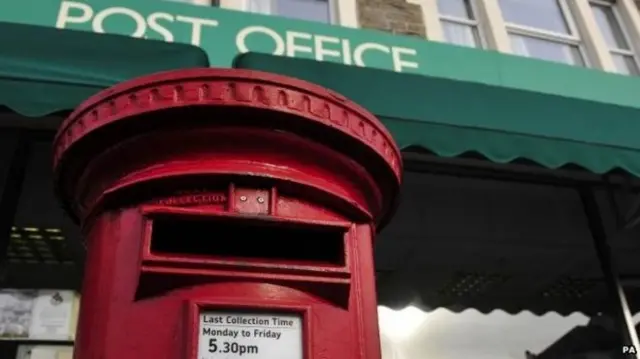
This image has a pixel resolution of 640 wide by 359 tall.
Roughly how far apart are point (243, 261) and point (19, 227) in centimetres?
406

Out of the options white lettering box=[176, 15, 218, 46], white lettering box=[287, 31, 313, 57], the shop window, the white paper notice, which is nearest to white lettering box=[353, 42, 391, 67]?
white lettering box=[287, 31, 313, 57]

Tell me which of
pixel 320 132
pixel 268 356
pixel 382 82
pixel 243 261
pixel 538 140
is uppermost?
pixel 382 82

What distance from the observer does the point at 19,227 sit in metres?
4.89

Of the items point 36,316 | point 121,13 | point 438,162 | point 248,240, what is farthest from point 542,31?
point 248,240

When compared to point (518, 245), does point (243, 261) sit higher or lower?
lower

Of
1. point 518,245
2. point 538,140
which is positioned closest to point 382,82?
point 538,140

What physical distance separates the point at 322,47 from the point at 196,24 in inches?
36.4

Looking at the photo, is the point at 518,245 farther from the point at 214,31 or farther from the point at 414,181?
the point at 214,31

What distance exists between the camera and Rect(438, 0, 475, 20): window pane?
22.2ft

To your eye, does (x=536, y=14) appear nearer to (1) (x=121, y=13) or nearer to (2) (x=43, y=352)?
(1) (x=121, y=13)

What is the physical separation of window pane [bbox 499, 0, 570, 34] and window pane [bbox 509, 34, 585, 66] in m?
0.21

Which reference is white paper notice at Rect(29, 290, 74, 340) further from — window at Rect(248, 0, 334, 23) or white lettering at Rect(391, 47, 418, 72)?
white lettering at Rect(391, 47, 418, 72)

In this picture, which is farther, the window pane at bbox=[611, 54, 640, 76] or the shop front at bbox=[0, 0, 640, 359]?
the window pane at bbox=[611, 54, 640, 76]

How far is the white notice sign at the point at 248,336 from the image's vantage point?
137 cm
